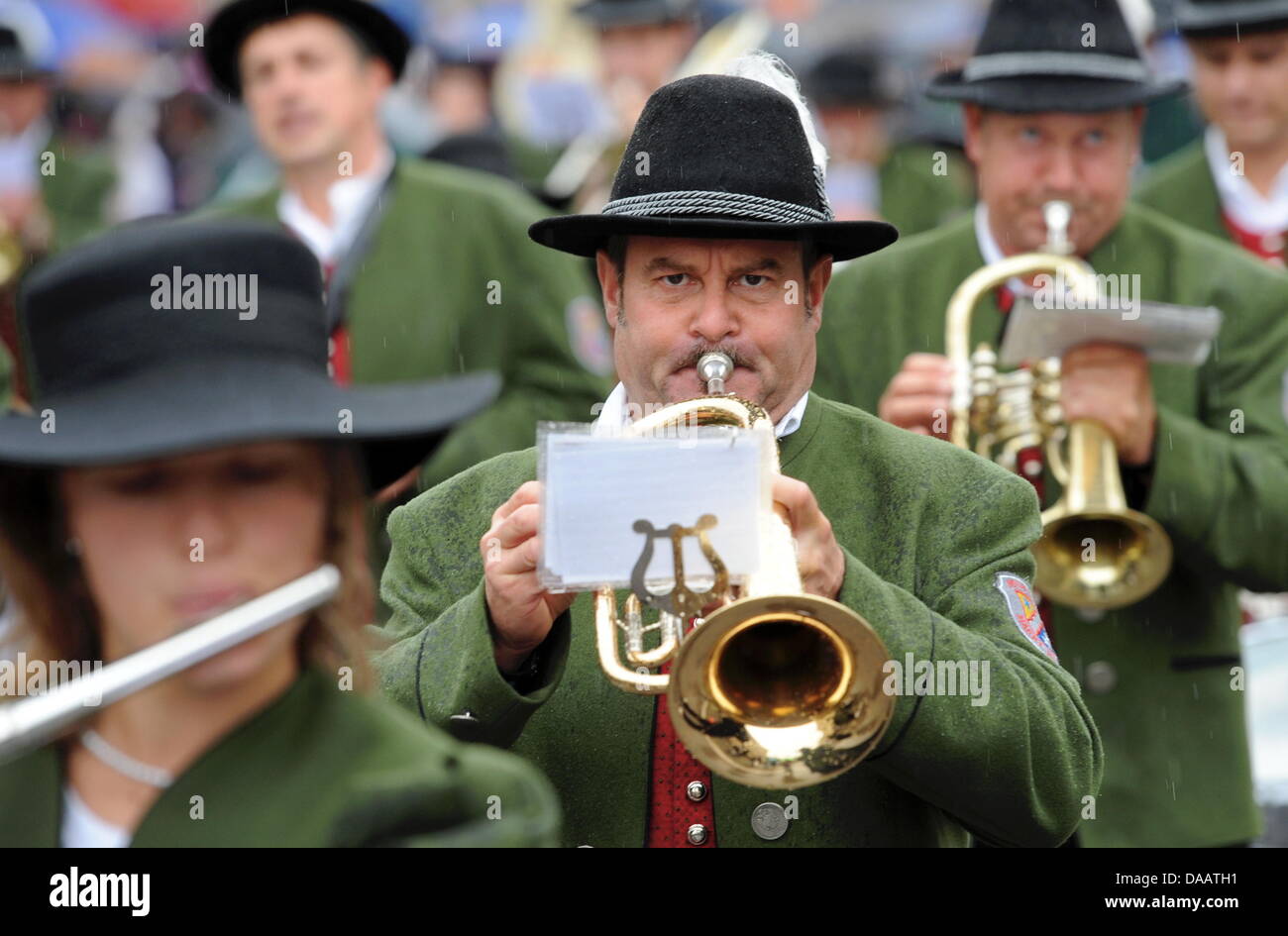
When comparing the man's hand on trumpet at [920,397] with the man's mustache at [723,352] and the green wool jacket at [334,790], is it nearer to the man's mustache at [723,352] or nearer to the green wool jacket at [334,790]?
the man's mustache at [723,352]

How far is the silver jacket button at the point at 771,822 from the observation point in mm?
4762

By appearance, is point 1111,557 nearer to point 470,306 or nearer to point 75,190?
point 470,306

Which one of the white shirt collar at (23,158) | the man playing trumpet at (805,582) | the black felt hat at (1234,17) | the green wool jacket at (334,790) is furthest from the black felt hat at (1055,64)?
the white shirt collar at (23,158)

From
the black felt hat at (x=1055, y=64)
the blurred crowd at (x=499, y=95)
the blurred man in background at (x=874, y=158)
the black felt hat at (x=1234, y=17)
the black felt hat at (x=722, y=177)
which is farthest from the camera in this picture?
the blurred man in background at (x=874, y=158)

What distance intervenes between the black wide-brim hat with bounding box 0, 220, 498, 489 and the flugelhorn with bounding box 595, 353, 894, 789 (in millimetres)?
815

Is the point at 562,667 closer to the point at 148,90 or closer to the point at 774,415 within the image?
the point at 774,415

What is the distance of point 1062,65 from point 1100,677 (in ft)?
5.36

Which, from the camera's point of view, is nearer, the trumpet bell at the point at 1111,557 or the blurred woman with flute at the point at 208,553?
the blurred woman with flute at the point at 208,553

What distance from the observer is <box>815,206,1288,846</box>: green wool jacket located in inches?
277

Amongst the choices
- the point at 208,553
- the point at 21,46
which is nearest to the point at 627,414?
the point at 208,553

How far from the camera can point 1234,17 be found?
8891 millimetres

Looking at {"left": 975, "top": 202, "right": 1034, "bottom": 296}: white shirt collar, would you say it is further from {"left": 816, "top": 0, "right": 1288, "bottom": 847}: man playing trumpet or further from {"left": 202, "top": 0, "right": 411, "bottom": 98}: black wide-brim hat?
{"left": 202, "top": 0, "right": 411, "bottom": 98}: black wide-brim hat

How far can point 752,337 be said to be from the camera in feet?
15.9

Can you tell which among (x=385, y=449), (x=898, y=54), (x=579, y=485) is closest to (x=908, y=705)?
(x=579, y=485)
